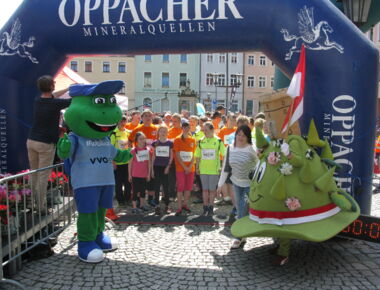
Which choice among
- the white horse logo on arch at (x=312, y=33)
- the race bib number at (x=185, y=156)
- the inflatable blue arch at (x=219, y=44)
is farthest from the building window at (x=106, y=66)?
the white horse logo on arch at (x=312, y=33)

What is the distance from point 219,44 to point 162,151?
7.57 feet

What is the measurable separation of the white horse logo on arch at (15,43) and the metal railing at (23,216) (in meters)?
1.83

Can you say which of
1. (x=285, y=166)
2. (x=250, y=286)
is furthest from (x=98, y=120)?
(x=250, y=286)

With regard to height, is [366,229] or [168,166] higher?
[168,166]

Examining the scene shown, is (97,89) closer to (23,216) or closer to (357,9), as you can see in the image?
(23,216)

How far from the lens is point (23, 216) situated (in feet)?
14.8

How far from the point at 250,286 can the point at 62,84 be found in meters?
6.92

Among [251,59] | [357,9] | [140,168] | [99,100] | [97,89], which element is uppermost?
[251,59]

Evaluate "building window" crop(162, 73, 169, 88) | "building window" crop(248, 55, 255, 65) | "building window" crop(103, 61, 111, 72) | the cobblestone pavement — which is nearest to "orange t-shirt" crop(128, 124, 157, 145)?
the cobblestone pavement

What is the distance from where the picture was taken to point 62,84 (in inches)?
349

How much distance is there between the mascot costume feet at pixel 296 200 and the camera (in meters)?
3.68

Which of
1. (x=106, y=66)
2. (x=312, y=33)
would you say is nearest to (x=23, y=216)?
(x=312, y=33)

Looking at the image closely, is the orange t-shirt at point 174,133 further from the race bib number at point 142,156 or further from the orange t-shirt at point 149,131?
the race bib number at point 142,156

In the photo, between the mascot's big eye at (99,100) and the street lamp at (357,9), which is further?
the street lamp at (357,9)
